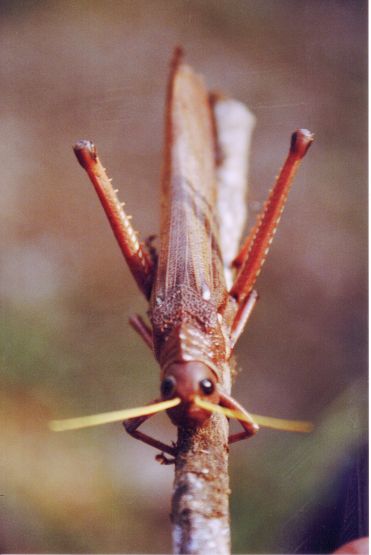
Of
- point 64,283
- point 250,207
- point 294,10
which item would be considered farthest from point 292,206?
point 64,283

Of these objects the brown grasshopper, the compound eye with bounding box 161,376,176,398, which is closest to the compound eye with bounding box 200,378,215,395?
the brown grasshopper

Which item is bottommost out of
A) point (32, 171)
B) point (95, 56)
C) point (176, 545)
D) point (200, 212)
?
point (176, 545)

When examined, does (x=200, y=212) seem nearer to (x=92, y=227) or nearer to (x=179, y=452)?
(x=179, y=452)

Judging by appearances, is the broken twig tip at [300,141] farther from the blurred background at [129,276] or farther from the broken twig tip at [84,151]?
the blurred background at [129,276]

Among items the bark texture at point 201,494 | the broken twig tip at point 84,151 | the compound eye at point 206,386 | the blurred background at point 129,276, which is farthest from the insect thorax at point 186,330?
the blurred background at point 129,276

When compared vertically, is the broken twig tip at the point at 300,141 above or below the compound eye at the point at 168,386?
above

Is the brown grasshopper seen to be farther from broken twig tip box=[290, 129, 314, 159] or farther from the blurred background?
the blurred background

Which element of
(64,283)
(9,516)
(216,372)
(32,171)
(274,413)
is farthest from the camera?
(32,171)
